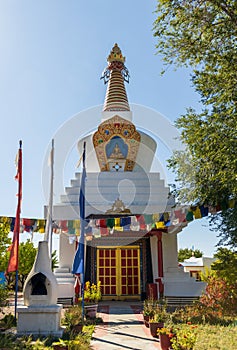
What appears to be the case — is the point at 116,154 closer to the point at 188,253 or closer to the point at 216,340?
the point at 216,340

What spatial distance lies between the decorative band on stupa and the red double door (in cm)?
1126

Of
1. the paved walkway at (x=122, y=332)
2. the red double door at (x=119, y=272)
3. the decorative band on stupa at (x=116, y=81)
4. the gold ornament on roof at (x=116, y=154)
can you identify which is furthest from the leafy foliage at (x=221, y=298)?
the decorative band on stupa at (x=116, y=81)

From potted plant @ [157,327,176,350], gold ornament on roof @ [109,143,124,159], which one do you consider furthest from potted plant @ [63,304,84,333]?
gold ornament on roof @ [109,143,124,159]

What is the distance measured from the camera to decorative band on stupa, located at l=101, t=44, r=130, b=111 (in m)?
26.1

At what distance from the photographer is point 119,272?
17922mm

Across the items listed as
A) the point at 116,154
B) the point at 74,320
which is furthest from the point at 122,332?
the point at 116,154

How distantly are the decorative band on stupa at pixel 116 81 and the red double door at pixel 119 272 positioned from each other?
443 inches

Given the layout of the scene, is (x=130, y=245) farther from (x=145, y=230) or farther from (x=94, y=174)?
(x=94, y=174)

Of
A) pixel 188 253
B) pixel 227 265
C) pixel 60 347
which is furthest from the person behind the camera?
pixel 188 253

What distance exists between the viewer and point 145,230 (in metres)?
17.1

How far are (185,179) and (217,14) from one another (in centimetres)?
543

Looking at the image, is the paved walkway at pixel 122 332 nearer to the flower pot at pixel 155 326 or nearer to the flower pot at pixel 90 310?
the flower pot at pixel 155 326

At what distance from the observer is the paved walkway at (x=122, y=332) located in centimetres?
845

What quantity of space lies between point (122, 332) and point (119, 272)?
25.5 ft
